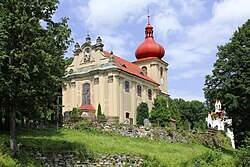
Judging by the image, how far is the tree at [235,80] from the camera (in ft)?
101

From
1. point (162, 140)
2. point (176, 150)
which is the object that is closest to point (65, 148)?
point (176, 150)

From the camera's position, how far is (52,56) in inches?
723

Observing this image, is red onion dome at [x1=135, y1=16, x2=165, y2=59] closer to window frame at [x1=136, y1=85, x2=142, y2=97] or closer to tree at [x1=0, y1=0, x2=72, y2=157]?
window frame at [x1=136, y1=85, x2=142, y2=97]

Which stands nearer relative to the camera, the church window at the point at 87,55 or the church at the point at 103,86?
the church at the point at 103,86

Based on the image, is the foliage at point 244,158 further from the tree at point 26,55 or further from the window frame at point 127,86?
the window frame at point 127,86

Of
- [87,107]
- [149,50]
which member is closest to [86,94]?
[87,107]

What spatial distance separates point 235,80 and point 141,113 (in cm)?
2022

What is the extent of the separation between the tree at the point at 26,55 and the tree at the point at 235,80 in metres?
17.9

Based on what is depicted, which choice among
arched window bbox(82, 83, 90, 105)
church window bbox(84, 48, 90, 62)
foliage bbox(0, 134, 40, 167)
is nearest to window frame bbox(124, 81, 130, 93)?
arched window bbox(82, 83, 90, 105)

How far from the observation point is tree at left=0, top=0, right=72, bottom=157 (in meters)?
17.1

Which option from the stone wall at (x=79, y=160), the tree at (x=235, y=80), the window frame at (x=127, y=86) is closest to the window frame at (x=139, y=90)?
the window frame at (x=127, y=86)

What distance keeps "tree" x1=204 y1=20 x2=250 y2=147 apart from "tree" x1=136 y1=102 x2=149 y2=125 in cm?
1660

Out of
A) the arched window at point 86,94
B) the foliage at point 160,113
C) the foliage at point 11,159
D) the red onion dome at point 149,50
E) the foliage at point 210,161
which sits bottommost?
the foliage at point 210,161

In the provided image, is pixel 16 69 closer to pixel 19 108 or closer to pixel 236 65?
pixel 19 108
